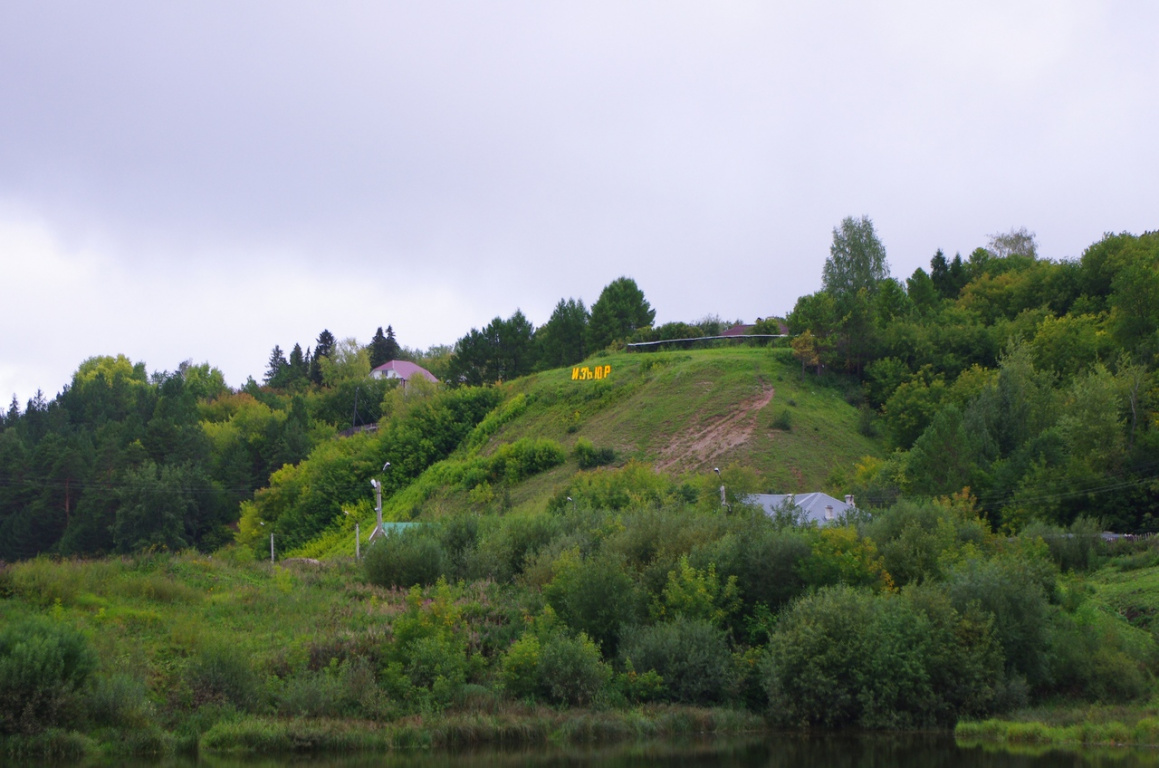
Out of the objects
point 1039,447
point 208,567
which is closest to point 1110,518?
point 1039,447

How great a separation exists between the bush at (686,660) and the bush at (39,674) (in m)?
14.3

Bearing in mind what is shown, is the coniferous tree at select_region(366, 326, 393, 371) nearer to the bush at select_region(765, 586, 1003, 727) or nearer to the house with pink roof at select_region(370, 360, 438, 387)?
the house with pink roof at select_region(370, 360, 438, 387)

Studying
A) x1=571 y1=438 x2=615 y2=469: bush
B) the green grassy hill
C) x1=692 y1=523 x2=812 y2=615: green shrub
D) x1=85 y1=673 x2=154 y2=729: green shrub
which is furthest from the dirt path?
x1=85 y1=673 x2=154 y2=729: green shrub

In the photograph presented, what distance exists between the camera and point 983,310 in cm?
8750

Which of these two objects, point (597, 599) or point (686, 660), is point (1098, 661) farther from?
point (597, 599)

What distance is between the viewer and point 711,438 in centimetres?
6994

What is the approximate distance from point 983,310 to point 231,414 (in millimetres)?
87385

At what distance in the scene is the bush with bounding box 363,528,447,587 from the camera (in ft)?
115

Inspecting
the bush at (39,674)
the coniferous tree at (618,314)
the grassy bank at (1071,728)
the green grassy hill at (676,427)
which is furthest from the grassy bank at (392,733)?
the coniferous tree at (618,314)

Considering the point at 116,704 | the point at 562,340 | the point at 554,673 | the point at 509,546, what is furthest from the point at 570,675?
the point at 562,340

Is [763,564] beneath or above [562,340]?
beneath

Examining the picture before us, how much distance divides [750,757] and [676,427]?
2048 inches

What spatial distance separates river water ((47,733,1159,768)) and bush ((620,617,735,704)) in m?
2.91

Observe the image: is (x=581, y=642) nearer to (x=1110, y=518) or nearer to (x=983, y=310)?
(x=1110, y=518)
